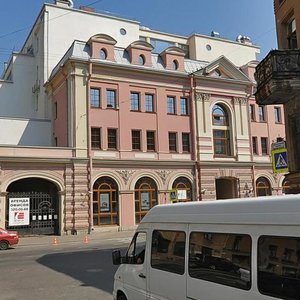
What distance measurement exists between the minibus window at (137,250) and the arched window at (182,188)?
91.5 feet

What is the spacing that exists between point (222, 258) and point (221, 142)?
33.5m

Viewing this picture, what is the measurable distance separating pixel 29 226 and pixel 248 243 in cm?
2721

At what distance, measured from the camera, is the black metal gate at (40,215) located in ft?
96.2

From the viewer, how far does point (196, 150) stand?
35812 mm

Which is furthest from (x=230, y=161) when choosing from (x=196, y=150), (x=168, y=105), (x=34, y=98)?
(x=34, y=98)

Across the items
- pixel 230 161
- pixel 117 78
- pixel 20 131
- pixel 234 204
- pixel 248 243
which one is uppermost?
pixel 117 78

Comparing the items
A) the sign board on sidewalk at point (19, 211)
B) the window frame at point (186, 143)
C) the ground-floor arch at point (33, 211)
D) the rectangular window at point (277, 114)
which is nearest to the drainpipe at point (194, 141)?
the window frame at point (186, 143)

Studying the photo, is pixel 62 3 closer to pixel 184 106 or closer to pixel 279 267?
pixel 184 106

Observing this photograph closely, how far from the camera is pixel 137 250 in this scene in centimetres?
655

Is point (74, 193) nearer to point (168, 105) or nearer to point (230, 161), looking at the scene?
point (168, 105)

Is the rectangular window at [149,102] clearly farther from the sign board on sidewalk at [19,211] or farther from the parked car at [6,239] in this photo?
the parked car at [6,239]

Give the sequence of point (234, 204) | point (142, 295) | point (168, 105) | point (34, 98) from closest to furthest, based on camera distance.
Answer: point (234, 204), point (142, 295), point (168, 105), point (34, 98)

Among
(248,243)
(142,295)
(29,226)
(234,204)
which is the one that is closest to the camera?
(248,243)

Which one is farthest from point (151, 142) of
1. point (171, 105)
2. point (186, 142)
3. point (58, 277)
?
point (58, 277)
